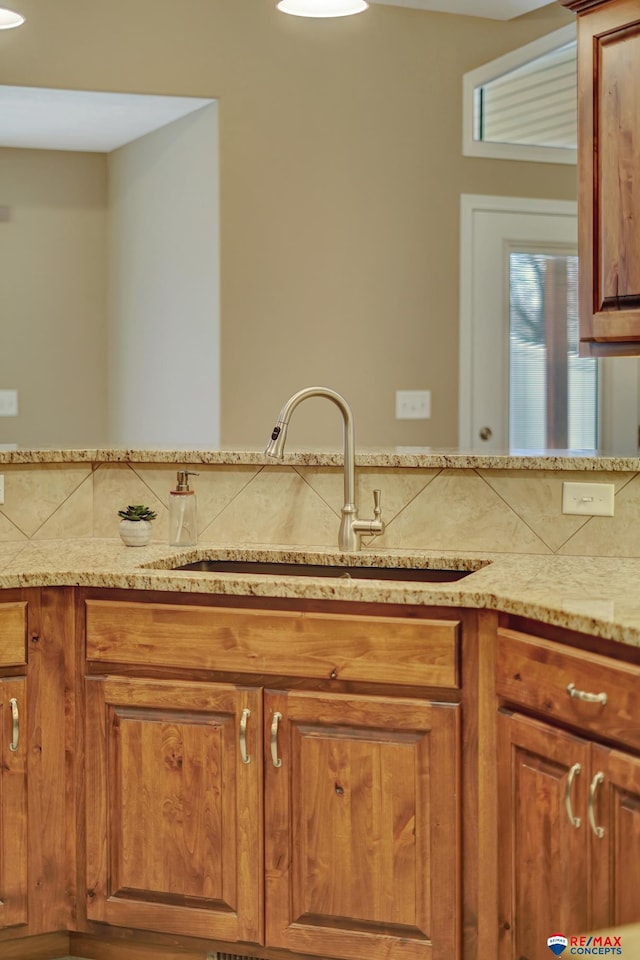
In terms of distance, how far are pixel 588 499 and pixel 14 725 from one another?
4.38ft

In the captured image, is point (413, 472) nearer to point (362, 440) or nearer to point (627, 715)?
point (627, 715)

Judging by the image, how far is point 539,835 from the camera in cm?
193

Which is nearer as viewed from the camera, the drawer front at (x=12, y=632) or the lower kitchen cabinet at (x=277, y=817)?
the lower kitchen cabinet at (x=277, y=817)

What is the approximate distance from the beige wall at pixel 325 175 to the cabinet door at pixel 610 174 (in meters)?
1.93

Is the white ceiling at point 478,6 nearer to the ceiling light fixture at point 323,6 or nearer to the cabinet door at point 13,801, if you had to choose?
the ceiling light fixture at point 323,6

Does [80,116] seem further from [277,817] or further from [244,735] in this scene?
[277,817]

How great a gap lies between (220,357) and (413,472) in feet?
5.66

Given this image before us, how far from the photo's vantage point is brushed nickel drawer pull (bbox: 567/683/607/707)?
178cm

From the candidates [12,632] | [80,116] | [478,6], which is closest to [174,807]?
[12,632]

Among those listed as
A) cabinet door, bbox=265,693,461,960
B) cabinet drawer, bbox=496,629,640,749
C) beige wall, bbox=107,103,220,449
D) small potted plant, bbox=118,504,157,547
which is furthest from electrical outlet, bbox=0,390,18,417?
cabinet drawer, bbox=496,629,640,749

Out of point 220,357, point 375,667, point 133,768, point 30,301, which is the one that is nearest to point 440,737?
point 375,667

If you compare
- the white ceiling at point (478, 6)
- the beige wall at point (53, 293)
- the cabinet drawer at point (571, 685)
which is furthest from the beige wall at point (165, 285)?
the cabinet drawer at point (571, 685)

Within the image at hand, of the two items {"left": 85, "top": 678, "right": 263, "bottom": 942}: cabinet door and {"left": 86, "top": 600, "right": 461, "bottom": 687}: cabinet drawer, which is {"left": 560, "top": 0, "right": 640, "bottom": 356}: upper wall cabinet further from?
{"left": 85, "top": 678, "right": 263, "bottom": 942}: cabinet door

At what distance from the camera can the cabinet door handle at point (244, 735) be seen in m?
2.17
